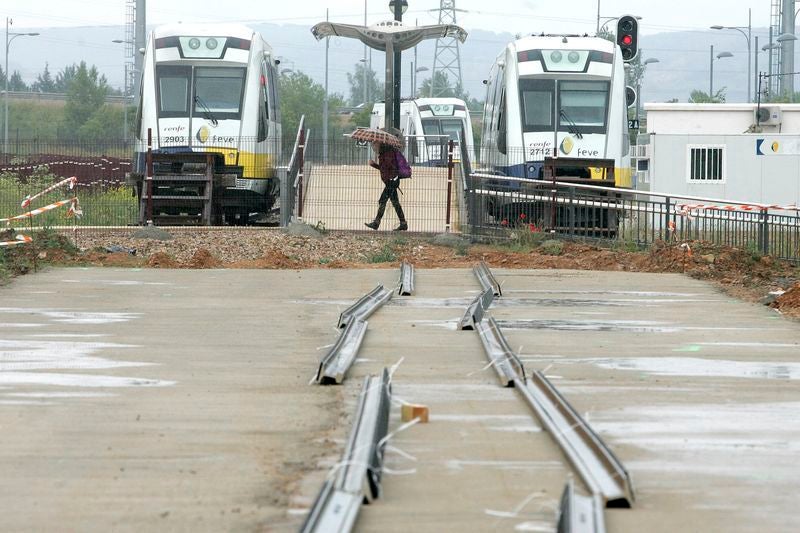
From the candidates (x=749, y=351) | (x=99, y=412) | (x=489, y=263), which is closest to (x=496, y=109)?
(x=489, y=263)

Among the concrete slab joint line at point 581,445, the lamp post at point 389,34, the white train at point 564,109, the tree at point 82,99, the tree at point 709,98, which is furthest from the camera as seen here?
the tree at point 82,99

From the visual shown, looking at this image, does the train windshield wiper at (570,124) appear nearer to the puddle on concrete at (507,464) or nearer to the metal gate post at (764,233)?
the metal gate post at (764,233)

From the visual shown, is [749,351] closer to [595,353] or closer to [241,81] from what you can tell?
[595,353]

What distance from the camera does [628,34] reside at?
29938mm

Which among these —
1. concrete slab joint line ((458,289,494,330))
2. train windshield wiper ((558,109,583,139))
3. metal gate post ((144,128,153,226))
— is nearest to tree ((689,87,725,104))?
train windshield wiper ((558,109,583,139))

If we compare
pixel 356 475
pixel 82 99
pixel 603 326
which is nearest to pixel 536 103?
pixel 603 326

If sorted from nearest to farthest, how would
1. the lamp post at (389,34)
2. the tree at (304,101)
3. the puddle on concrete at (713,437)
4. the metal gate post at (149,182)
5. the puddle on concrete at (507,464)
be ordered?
the puddle on concrete at (507,464)
the puddle on concrete at (713,437)
the metal gate post at (149,182)
the lamp post at (389,34)
the tree at (304,101)

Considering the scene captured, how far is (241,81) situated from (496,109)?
555 centimetres

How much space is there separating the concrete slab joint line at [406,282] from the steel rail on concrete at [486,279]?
882mm

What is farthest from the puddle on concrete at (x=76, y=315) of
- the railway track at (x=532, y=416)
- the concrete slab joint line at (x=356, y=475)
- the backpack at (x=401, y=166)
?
the backpack at (x=401, y=166)

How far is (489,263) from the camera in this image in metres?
22.4

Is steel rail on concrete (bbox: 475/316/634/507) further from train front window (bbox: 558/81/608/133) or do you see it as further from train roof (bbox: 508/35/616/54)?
train roof (bbox: 508/35/616/54)

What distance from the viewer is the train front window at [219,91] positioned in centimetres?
2938

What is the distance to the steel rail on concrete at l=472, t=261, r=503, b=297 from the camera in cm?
1646
